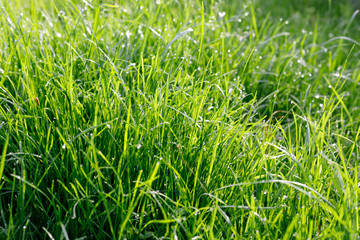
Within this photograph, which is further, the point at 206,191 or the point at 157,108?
the point at 157,108

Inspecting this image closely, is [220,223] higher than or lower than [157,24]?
lower

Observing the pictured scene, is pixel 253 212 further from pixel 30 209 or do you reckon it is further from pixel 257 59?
pixel 257 59

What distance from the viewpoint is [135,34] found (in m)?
2.11

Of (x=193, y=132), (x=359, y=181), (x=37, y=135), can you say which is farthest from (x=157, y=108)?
(x=359, y=181)

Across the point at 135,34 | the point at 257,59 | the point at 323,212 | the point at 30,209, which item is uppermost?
the point at 135,34

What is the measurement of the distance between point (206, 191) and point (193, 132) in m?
0.23

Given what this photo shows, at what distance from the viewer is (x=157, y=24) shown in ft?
7.34

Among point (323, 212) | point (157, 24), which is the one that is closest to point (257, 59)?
point (157, 24)

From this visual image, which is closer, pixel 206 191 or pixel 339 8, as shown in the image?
pixel 206 191

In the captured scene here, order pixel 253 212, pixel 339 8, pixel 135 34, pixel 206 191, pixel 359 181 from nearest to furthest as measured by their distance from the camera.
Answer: pixel 253 212
pixel 206 191
pixel 359 181
pixel 135 34
pixel 339 8

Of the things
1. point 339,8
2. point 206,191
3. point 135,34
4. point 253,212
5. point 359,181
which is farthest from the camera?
point 339,8

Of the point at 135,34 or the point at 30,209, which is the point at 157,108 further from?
the point at 135,34

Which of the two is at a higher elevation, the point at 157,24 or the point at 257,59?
the point at 157,24

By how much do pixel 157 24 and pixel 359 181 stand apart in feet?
4.50
